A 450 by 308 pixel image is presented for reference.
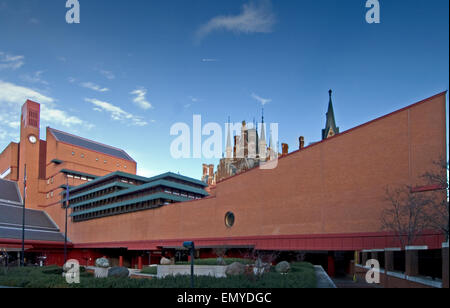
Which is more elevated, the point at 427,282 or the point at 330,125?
the point at 330,125

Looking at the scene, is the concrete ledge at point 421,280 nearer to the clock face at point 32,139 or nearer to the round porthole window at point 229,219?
the round porthole window at point 229,219

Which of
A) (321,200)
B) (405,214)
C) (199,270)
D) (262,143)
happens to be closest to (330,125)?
(262,143)

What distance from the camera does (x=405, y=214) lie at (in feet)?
91.5

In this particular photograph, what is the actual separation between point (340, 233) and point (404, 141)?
29.5ft

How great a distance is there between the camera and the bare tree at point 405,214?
84.7 ft

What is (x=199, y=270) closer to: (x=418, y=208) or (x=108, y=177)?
(x=418, y=208)

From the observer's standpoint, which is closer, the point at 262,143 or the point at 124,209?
the point at 124,209

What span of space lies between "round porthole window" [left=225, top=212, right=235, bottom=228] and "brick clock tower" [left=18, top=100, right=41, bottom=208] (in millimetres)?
59868

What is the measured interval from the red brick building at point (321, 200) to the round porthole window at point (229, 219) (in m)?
0.13

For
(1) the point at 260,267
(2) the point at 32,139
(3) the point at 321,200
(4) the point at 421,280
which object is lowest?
(1) the point at 260,267

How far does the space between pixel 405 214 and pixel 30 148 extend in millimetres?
80514

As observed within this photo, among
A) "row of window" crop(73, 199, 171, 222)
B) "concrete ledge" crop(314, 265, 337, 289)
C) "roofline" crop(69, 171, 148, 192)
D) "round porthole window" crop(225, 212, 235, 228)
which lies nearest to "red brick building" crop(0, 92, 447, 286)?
"round porthole window" crop(225, 212, 235, 228)

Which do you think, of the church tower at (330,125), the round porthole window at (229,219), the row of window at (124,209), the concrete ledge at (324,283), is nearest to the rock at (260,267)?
the concrete ledge at (324,283)
